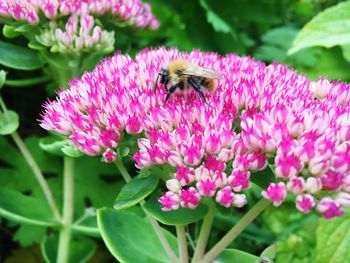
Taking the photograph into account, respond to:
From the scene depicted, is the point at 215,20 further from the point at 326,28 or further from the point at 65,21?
the point at 65,21

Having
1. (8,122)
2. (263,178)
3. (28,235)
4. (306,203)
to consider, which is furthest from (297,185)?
(28,235)

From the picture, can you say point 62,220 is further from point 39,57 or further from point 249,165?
point 249,165

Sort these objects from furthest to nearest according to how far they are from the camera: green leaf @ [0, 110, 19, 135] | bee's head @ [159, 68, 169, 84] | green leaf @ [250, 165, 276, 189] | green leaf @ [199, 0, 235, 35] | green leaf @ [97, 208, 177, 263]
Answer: green leaf @ [199, 0, 235, 35]
green leaf @ [0, 110, 19, 135]
green leaf @ [97, 208, 177, 263]
bee's head @ [159, 68, 169, 84]
green leaf @ [250, 165, 276, 189]

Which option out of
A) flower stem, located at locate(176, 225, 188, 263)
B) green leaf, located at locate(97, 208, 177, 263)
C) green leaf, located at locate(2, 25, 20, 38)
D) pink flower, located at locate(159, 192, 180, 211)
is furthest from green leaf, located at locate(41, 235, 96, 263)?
pink flower, located at locate(159, 192, 180, 211)

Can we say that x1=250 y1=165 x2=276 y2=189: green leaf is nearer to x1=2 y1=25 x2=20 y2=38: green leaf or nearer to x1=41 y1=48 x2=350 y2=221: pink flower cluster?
x1=41 y1=48 x2=350 y2=221: pink flower cluster

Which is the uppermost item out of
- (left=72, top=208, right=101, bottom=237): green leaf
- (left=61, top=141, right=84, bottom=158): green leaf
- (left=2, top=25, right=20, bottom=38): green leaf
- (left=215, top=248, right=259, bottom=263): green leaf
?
(left=2, top=25, right=20, bottom=38): green leaf

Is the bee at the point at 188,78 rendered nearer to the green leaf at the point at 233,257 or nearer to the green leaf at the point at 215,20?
the green leaf at the point at 233,257

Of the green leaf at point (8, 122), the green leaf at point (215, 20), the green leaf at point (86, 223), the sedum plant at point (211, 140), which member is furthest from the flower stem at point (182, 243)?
the green leaf at point (215, 20)
